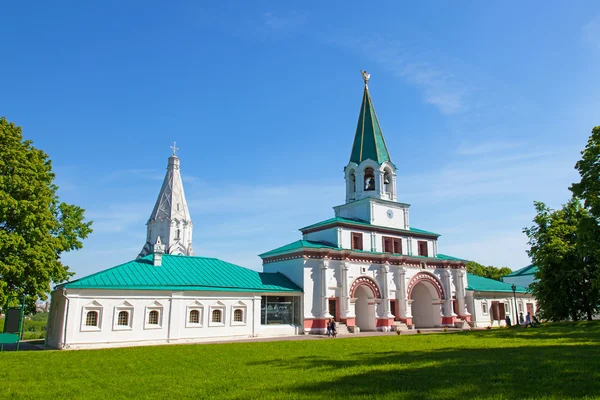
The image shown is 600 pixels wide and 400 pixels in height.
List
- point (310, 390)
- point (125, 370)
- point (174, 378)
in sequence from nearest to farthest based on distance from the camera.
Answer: point (310, 390)
point (174, 378)
point (125, 370)

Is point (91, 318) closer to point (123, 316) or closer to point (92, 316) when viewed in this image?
point (92, 316)

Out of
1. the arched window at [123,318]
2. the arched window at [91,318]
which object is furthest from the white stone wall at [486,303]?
the arched window at [91,318]

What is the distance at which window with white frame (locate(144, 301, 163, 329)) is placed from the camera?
86.1 feet

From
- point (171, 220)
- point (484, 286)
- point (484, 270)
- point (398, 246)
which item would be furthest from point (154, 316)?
point (484, 270)

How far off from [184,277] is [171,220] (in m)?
30.5

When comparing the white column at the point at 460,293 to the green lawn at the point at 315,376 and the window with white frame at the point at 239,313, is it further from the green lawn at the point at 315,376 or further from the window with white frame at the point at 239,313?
the green lawn at the point at 315,376

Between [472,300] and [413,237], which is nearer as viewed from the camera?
[413,237]

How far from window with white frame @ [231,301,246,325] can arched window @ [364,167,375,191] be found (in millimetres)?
16686

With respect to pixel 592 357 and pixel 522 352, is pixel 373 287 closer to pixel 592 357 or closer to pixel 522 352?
pixel 522 352

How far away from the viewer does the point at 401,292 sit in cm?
3753

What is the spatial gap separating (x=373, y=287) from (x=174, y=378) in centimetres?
2656

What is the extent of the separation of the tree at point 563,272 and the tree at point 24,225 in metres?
33.6

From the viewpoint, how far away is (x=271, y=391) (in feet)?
30.5

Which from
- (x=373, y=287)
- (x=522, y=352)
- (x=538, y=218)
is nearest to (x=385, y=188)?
(x=373, y=287)
